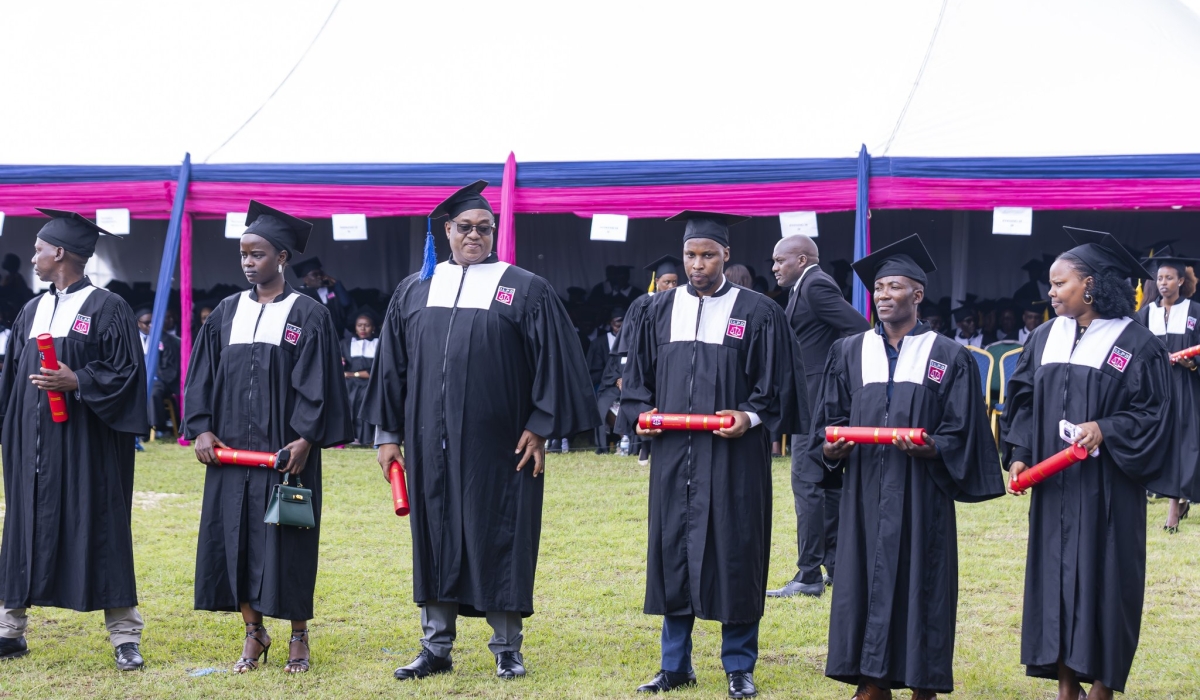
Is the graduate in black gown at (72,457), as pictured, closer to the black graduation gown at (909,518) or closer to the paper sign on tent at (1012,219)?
the black graduation gown at (909,518)

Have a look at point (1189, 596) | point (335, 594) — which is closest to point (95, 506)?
point (335, 594)

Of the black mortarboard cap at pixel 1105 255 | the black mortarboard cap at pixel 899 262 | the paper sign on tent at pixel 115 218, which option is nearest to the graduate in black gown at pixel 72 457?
the black mortarboard cap at pixel 899 262

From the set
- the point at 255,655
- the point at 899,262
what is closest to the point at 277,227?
the point at 255,655

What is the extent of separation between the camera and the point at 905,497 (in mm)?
4969

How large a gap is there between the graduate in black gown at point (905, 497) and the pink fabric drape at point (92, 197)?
9831 millimetres

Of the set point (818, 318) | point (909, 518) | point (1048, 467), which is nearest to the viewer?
point (1048, 467)

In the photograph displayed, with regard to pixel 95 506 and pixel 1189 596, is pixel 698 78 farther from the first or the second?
pixel 95 506

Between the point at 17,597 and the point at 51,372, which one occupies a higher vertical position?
the point at 51,372

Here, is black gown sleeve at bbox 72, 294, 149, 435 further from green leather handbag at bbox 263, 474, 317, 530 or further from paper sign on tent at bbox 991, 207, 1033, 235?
paper sign on tent at bbox 991, 207, 1033, 235

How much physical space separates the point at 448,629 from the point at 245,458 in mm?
1115

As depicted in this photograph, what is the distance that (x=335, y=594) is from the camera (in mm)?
7160

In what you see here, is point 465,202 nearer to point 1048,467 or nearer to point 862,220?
point 1048,467

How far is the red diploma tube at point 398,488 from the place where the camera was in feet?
17.5

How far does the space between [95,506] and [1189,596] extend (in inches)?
219
